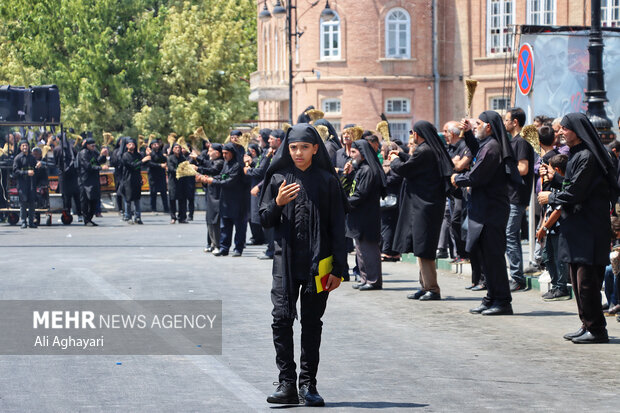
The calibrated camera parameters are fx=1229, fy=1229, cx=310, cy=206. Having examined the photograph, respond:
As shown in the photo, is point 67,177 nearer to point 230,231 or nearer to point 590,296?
point 230,231

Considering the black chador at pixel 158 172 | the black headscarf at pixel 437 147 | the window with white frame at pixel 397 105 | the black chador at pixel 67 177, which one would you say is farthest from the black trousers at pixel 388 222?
the window with white frame at pixel 397 105

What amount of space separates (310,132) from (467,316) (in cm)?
508

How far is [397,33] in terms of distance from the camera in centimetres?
5231

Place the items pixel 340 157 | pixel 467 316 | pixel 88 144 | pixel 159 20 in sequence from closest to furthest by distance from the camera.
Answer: pixel 467 316, pixel 340 157, pixel 88 144, pixel 159 20

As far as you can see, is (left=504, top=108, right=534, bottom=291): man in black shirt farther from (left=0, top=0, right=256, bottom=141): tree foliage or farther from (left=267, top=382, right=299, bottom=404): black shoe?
(left=0, top=0, right=256, bottom=141): tree foliage

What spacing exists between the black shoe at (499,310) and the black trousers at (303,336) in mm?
4832

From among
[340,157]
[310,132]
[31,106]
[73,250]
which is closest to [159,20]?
[31,106]

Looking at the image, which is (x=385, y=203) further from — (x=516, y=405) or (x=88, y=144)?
(x=88, y=144)

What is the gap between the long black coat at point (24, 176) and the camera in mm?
26141

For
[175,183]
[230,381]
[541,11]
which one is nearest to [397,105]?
[541,11]

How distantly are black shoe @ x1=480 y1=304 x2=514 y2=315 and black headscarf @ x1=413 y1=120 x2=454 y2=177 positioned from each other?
1794 millimetres

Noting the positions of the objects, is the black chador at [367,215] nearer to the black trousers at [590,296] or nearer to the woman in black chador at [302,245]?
the black trousers at [590,296]

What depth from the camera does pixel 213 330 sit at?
1131cm

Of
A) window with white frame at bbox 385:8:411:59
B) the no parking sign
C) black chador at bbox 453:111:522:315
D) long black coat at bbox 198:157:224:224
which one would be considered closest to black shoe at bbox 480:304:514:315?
black chador at bbox 453:111:522:315
